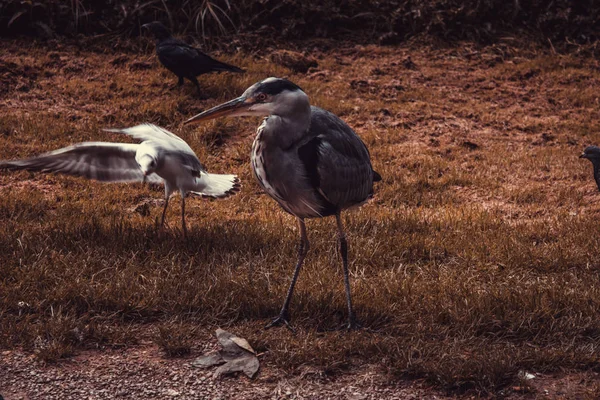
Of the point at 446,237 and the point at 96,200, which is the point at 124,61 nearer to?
the point at 96,200

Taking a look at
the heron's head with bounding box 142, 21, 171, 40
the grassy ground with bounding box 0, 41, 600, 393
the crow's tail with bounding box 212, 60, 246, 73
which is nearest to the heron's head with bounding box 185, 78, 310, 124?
the grassy ground with bounding box 0, 41, 600, 393

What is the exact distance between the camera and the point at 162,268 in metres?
5.37

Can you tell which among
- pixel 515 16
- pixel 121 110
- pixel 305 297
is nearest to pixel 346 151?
→ pixel 305 297

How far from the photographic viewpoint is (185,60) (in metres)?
8.48

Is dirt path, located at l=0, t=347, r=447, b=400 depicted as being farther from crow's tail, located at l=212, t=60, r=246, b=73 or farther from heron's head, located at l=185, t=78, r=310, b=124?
crow's tail, located at l=212, t=60, r=246, b=73

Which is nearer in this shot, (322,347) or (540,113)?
(322,347)

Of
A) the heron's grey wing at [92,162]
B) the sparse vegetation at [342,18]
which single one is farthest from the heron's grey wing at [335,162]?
the sparse vegetation at [342,18]

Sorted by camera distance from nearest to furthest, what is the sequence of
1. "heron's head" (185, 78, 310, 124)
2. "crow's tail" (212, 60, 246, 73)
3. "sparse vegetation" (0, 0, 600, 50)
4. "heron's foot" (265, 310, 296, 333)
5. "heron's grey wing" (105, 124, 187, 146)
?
"heron's head" (185, 78, 310, 124), "heron's foot" (265, 310, 296, 333), "heron's grey wing" (105, 124, 187, 146), "crow's tail" (212, 60, 246, 73), "sparse vegetation" (0, 0, 600, 50)

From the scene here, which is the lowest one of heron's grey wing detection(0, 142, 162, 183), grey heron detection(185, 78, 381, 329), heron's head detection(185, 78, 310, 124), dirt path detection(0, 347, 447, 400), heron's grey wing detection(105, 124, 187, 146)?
dirt path detection(0, 347, 447, 400)

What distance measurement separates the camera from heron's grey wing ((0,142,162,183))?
576 cm

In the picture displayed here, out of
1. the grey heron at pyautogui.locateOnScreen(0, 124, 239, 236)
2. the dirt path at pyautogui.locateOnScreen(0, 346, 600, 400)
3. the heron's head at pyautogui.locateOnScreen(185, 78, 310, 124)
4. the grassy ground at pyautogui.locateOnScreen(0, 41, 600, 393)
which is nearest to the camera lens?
the dirt path at pyautogui.locateOnScreen(0, 346, 600, 400)

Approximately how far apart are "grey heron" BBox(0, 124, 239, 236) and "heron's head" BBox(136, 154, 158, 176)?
A: 0.03m

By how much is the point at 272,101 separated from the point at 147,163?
4.51ft

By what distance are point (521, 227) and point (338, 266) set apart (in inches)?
70.9
